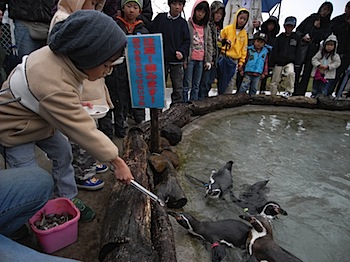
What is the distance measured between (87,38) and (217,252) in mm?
1753

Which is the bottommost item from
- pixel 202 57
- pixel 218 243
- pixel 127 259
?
pixel 218 243

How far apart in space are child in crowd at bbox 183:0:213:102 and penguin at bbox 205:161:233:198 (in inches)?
110

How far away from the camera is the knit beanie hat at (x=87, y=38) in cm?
144

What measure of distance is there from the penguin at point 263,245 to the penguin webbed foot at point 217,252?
0.72 feet

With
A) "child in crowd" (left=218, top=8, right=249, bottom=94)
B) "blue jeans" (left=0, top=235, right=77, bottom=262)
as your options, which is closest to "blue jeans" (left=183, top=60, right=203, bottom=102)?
"child in crowd" (left=218, top=8, right=249, bottom=94)

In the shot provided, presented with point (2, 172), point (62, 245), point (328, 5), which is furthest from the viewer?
point (328, 5)

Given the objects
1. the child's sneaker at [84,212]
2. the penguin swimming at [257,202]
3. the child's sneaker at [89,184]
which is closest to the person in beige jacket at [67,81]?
the child's sneaker at [84,212]

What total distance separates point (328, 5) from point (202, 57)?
13.6 feet

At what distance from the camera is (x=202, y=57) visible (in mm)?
5402

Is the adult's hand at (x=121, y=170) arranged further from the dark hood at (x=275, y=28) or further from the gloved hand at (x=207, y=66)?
the dark hood at (x=275, y=28)

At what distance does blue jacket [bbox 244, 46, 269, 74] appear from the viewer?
6.30 m

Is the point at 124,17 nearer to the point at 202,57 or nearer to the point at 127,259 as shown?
the point at 202,57

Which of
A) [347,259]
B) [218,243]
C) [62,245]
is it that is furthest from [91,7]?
[347,259]

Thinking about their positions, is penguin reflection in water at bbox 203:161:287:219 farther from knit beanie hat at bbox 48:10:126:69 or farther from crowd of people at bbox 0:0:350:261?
knit beanie hat at bbox 48:10:126:69
